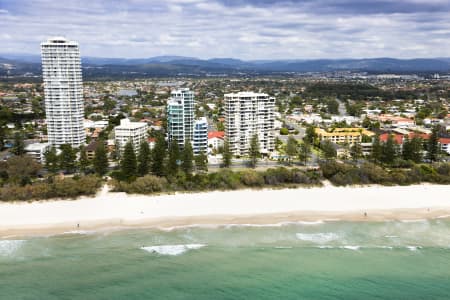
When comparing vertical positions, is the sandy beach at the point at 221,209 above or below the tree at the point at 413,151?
below

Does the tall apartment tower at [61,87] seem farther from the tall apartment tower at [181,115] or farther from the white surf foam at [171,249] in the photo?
the white surf foam at [171,249]

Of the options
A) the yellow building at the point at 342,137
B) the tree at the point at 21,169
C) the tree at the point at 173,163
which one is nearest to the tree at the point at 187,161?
the tree at the point at 173,163

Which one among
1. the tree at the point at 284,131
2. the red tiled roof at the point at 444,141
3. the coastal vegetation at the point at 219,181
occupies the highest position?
the red tiled roof at the point at 444,141

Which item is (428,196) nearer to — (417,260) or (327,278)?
(417,260)

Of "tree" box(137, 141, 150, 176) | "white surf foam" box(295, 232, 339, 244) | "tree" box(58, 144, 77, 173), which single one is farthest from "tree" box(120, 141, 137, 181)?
"white surf foam" box(295, 232, 339, 244)

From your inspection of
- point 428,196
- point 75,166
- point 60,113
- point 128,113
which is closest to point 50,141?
point 60,113

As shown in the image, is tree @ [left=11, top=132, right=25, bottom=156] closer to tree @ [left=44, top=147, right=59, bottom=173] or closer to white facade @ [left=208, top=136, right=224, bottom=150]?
tree @ [left=44, top=147, right=59, bottom=173]
